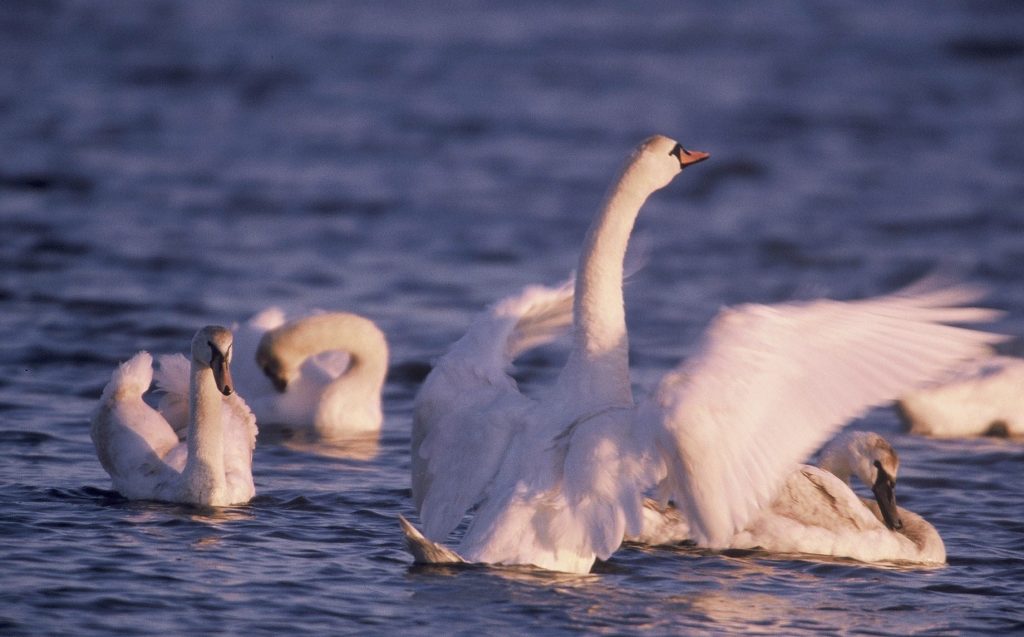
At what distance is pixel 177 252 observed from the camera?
1584 cm

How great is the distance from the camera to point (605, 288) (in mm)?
7562

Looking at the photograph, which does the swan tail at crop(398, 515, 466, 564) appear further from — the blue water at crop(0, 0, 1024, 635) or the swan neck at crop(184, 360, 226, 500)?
the swan neck at crop(184, 360, 226, 500)

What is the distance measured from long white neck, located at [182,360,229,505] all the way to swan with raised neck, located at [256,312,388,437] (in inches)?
88.4

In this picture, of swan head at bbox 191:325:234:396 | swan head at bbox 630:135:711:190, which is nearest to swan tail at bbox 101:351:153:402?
swan head at bbox 191:325:234:396

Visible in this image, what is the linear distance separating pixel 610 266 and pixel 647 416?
897 millimetres

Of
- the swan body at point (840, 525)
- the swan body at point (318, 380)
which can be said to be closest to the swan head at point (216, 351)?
the swan body at point (318, 380)

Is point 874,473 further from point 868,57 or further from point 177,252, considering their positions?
point 868,57

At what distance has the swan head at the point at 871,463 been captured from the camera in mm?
8891

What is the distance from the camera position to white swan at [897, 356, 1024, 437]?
11234 mm

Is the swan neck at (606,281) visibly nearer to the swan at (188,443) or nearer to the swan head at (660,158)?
the swan head at (660,158)

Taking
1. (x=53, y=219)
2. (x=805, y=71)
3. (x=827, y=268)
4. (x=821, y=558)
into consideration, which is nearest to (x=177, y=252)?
(x=53, y=219)

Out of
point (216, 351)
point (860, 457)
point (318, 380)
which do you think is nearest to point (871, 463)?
point (860, 457)

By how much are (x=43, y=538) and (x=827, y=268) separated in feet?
33.1

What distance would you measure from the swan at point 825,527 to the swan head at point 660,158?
1.57 meters
